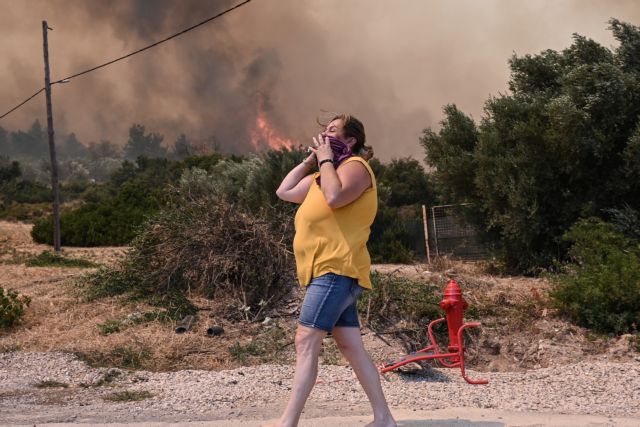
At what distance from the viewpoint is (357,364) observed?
14.0ft

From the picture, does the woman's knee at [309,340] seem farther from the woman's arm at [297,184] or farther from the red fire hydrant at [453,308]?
the red fire hydrant at [453,308]

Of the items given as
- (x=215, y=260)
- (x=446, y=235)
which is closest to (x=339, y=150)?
(x=215, y=260)

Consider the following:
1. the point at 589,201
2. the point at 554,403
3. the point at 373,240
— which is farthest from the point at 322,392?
the point at 373,240

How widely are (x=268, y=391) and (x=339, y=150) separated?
8.57ft

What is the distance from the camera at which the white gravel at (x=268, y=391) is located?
547 centimetres

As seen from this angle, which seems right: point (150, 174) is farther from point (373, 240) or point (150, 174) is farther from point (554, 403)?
point (554, 403)

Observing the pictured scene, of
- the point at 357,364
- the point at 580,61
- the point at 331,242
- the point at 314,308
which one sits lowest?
the point at 357,364

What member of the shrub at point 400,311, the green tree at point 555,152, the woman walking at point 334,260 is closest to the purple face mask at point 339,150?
the woman walking at point 334,260

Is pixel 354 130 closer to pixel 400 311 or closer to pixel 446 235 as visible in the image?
pixel 400 311

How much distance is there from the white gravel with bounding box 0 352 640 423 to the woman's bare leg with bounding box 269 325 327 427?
4.25ft

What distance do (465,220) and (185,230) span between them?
8.06 meters

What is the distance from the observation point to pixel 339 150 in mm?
4355

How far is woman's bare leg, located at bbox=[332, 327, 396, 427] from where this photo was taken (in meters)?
4.26

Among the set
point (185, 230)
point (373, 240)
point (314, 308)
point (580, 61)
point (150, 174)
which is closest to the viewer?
point (314, 308)
